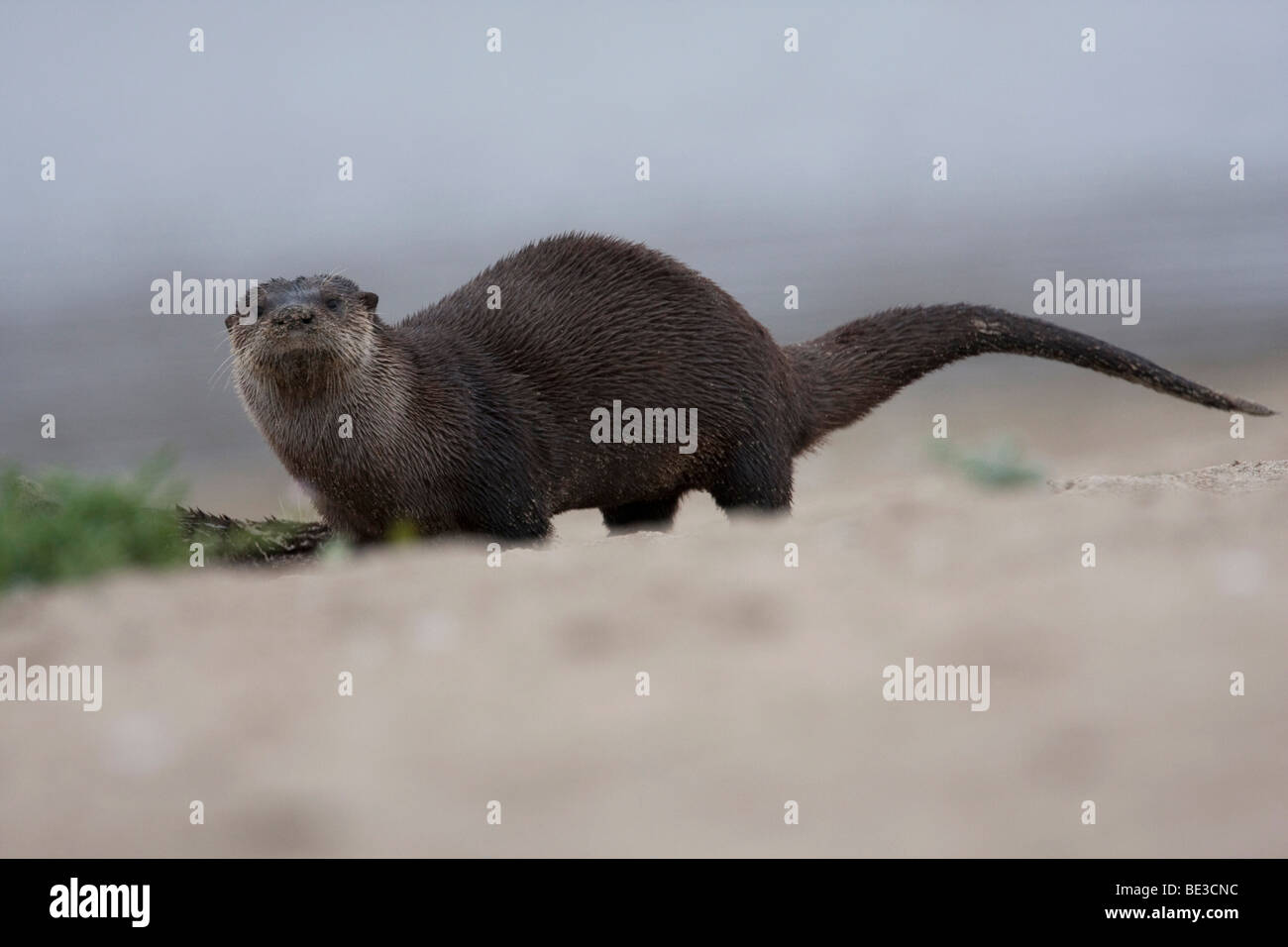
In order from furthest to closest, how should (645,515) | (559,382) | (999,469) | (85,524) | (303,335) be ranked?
(645,515), (559,382), (999,469), (303,335), (85,524)

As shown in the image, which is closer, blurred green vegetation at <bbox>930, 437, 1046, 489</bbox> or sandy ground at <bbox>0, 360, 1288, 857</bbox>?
sandy ground at <bbox>0, 360, 1288, 857</bbox>

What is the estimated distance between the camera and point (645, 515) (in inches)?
255

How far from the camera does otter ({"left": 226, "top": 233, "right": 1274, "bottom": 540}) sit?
5418mm

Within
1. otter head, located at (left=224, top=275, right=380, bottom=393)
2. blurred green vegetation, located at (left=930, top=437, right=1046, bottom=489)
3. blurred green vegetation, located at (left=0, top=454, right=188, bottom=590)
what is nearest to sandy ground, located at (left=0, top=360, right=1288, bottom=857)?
blurred green vegetation, located at (left=0, top=454, right=188, bottom=590)

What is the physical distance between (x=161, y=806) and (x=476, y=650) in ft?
A: 2.02

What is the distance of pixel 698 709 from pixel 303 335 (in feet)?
10.5

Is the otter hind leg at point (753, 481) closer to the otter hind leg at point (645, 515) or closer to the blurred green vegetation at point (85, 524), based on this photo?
the otter hind leg at point (645, 515)

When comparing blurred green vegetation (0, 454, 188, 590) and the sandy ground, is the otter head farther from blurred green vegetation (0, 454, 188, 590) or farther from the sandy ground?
the sandy ground

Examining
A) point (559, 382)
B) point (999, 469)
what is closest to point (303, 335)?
point (559, 382)

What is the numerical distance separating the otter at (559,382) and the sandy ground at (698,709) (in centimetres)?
208

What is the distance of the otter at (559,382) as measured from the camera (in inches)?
213

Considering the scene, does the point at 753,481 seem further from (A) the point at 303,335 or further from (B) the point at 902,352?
(A) the point at 303,335

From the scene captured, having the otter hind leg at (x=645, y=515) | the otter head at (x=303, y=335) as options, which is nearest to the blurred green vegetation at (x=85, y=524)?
the otter head at (x=303, y=335)

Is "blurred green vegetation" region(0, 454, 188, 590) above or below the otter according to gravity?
below
